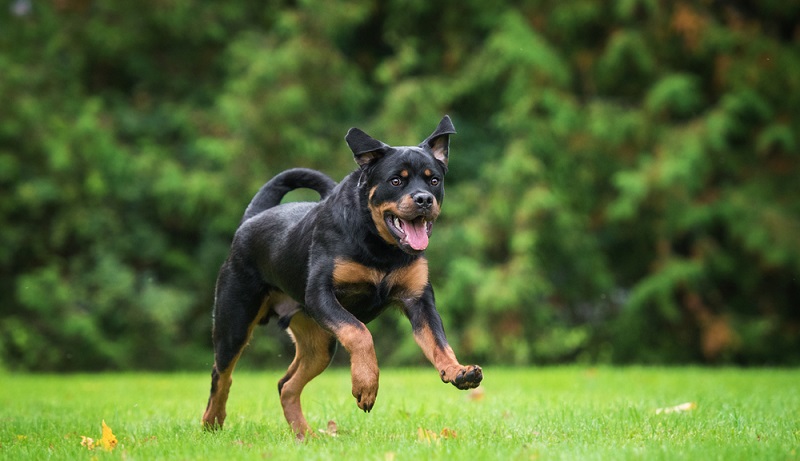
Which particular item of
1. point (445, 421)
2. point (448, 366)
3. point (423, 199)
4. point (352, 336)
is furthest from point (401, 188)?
point (445, 421)

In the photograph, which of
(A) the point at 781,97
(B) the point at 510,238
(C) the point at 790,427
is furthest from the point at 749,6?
(C) the point at 790,427

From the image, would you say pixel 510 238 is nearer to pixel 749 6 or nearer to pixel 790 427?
pixel 749 6

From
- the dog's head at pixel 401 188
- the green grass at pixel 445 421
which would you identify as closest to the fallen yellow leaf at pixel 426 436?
the green grass at pixel 445 421

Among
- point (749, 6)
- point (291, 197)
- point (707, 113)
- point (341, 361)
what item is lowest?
point (341, 361)

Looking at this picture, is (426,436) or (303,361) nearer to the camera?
Answer: (426,436)

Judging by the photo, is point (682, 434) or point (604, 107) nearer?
point (682, 434)

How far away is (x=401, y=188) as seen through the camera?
4.91 meters

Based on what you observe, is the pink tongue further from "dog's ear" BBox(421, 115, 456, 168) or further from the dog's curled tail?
the dog's curled tail

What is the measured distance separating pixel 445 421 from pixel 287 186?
6.00ft

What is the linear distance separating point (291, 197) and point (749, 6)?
7.42 meters

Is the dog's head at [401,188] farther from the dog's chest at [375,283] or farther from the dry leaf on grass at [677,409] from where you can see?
the dry leaf on grass at [677,409]

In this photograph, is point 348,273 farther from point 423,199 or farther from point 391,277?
point 423,199

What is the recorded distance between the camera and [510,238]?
1375 cm

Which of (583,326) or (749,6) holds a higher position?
(749,6)
